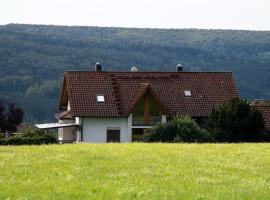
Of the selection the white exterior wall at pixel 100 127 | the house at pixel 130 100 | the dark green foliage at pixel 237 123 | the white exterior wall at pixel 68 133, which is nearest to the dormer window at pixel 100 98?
the house at pixel 130 100

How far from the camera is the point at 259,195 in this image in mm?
13867

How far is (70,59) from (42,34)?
57.2ft

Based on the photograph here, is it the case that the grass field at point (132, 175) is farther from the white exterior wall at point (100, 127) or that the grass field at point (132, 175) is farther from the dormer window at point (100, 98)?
the dormer window at point (100, 98)

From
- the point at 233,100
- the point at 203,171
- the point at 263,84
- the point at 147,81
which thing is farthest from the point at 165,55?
the point at 203,171

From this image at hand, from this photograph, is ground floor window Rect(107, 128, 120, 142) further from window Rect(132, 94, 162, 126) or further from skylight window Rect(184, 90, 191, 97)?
skylight window Rect(184, 90, 191, 97)

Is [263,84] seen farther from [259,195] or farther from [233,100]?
[259,195]

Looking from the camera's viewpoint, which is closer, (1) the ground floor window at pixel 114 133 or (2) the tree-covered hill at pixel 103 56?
(1) the ground floor window at pixel 114 133

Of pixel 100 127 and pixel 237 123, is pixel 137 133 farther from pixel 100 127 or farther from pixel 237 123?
pixel 237 123

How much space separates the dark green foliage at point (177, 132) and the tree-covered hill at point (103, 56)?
8893cm

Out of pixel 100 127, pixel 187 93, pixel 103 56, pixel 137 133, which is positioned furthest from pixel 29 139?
pixel 103 56

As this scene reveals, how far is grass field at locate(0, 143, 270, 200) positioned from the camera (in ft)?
45.1

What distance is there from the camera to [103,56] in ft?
566

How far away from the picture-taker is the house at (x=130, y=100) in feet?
203

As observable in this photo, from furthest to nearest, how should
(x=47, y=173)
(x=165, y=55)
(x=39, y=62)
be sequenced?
(x=165, y=55), (x=39, y=62), (x=47, y=173)
